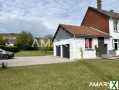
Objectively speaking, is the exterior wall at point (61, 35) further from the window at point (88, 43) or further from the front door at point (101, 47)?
Answer: the front door at point (101, 47)

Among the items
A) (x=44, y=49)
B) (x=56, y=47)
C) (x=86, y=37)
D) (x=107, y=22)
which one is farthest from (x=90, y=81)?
(x=44, y=49)

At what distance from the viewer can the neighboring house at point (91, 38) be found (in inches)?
1092

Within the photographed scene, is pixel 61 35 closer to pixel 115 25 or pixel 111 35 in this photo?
pixel 111 35

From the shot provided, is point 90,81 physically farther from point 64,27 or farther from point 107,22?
point 107,22

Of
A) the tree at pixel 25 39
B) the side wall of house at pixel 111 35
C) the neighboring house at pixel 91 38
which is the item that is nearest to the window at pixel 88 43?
the neighboring house at pixel 91 38

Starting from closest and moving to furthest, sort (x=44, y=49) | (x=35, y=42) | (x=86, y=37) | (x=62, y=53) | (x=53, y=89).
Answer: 1. (x=53, y=89)
2. (x=86, y=37)
3. (x=62, y=53)
4. (x=44, y=49)
5. (x=35, y=42)

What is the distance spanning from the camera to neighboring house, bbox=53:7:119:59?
27.7 meters

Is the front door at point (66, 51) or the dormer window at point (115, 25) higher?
the dormer window at point (115, 25)

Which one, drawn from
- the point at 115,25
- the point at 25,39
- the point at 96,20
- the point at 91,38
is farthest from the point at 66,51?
the point at 25,39

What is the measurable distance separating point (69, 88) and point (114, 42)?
24.1 meters

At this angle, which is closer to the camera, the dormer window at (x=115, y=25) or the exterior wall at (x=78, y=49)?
the exterior wall at (x=78, y=49)

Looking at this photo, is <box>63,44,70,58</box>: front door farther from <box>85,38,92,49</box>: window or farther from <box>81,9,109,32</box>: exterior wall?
<box>81,9,109,32</box>: exterior wall

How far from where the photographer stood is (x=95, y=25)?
110 feet

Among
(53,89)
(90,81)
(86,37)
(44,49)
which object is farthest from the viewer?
(44,49)
